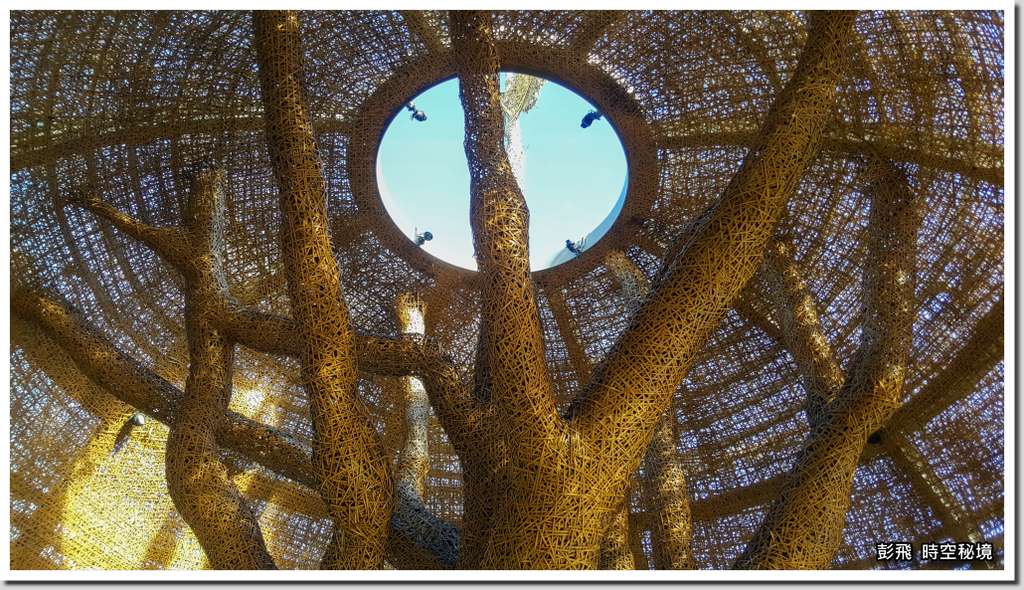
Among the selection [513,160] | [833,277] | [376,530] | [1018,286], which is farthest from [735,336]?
[376,530]

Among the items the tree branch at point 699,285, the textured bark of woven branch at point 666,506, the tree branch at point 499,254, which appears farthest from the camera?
the textured bark of woven branch at point 666,506

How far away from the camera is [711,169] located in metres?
12.5

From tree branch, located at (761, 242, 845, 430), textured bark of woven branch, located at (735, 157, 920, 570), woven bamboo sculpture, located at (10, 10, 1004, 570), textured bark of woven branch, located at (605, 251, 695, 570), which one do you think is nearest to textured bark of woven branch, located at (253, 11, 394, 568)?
woven bamboo sculpture, located at (10, 10, 1004, 570)

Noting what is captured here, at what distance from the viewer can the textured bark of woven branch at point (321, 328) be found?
5.94 meters

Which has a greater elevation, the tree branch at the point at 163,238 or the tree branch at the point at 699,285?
the tree branch at the point at 163,238

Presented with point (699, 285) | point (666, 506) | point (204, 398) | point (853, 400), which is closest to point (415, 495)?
point (204, 398)

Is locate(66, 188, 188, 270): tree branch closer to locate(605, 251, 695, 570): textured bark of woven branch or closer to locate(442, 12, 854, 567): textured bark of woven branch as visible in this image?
locate(442, 12, 854, 567): textured bark of woven branch

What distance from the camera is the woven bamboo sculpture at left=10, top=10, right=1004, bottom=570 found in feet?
19.3

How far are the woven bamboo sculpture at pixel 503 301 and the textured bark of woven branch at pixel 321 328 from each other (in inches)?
0.9

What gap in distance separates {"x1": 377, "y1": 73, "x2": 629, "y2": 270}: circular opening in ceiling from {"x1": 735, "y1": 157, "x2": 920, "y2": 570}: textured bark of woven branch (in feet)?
18.4

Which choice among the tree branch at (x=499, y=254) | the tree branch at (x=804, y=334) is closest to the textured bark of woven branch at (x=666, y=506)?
the tree branch at (x=804, y=334)

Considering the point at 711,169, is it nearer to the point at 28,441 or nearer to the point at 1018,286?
the point at 1018,286

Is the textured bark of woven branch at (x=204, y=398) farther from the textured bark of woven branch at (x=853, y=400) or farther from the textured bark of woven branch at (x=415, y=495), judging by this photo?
the textured bark of woven branch at (x=853, y=400)

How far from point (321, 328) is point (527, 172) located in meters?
11.1
